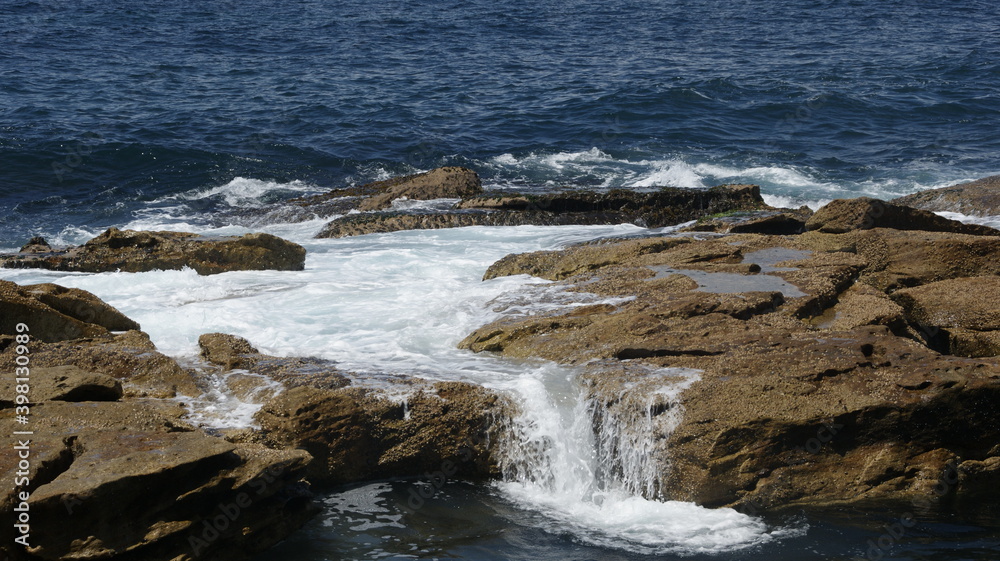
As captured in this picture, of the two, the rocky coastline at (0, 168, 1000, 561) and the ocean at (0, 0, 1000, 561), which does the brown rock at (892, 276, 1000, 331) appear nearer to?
the rocky coastline at (0, 168, 1000, 561)

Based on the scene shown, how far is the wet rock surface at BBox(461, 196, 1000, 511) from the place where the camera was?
678cm

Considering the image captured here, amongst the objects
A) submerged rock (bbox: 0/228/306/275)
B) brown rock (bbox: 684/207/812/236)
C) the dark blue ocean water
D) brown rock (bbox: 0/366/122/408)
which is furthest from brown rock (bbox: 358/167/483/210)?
brown rock (bbox: 0/366/122/408)

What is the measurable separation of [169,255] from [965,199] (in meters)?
13.4

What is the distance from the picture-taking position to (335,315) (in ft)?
34.9

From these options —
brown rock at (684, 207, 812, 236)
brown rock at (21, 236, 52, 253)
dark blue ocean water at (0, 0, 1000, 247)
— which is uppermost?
dark blue ocean water at (0, 0, 1000, 247)

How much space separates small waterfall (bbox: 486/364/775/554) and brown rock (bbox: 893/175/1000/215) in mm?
10307

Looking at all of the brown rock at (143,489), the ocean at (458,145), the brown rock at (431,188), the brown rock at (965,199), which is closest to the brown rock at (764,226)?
the ocean at (458,145)

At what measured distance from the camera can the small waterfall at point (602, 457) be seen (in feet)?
21.7

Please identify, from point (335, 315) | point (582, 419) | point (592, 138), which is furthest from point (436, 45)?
point (582, 419)

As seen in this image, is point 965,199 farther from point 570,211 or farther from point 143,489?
point 143,489

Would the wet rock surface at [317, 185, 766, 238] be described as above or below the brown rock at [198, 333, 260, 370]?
above

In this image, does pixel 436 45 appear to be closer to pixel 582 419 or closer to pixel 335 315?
pixel 335 315

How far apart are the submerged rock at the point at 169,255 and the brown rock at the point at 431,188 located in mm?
4211

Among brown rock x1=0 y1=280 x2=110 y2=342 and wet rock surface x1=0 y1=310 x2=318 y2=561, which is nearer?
wet rock surface x1=0 y1=310 x2=318 y2=561
